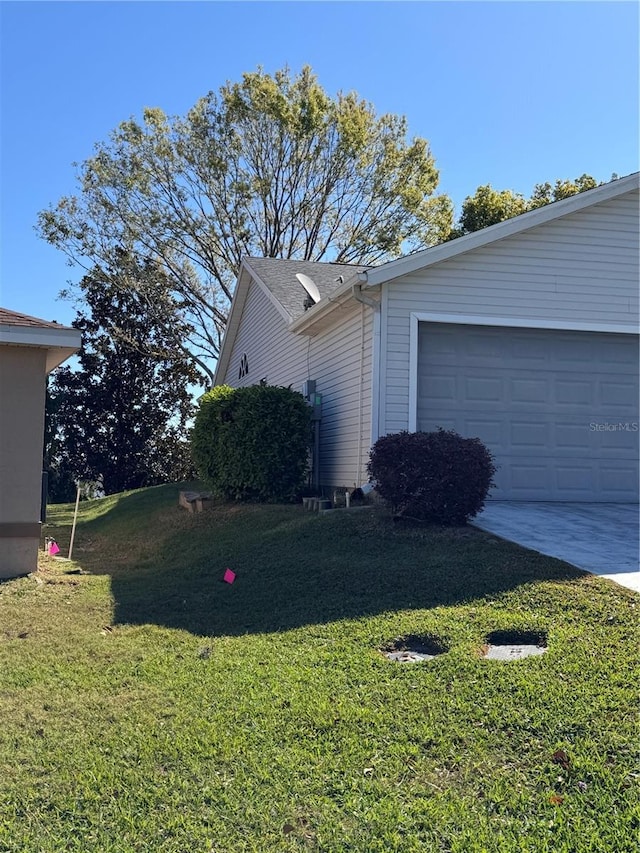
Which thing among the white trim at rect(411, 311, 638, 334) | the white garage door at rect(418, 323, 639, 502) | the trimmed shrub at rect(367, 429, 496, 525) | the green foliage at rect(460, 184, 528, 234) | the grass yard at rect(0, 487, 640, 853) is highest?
the green foliage at rect(460, 184, 528, 234)

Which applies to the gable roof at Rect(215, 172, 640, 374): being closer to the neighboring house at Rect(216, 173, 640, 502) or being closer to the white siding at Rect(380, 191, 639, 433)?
the neighboring house at Rect(216, 173, 640, 502)

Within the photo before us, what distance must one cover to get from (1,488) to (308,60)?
2080 cm

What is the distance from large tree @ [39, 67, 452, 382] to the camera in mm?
24422

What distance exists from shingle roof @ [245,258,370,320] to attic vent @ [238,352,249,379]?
290cm

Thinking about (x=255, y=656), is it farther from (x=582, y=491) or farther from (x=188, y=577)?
(x=582, y=491)

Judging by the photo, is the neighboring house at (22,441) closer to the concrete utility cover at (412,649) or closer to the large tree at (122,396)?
the concrete utility cover at (412,649)

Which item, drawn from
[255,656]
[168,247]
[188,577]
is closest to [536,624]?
[255,656]

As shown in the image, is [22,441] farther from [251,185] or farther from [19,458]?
[251,185]

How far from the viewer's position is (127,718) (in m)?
4.34

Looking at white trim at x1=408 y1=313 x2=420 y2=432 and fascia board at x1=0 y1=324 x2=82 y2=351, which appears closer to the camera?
fascia board at x1=0 y1=324 x2=82 y2=351

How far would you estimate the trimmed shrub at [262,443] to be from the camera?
11484mm

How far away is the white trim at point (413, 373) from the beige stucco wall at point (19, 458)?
4.67 meters

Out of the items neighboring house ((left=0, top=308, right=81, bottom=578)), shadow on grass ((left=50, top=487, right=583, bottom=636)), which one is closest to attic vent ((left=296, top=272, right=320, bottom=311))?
shadow on grass ((left=50, top=487, right=583, bottom=636))

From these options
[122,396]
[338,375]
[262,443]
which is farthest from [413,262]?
[122,396]
